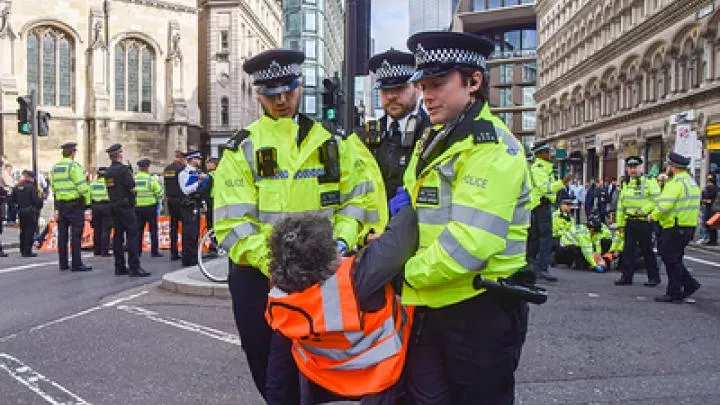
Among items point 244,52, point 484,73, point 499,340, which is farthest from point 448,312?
point 244,52

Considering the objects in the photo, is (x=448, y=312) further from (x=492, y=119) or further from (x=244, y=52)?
(x=244, y=52)

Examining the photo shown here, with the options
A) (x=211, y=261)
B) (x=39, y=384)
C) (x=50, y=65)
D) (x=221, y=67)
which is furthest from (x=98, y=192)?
(x=221, y=67)

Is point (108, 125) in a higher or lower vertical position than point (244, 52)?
lower

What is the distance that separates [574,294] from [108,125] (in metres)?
33.7

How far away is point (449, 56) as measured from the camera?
2.49 meters

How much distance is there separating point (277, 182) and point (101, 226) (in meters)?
11.4

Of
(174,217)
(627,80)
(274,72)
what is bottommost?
(174,217)

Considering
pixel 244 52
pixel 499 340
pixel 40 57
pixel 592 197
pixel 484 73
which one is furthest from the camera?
pixel 244 52

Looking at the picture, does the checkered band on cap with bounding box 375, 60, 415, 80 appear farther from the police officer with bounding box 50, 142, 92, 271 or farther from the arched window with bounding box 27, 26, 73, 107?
the arched window with bounding box 27, 26, 73, 107

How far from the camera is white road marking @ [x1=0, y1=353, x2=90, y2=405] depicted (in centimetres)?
441

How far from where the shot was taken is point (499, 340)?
240 centimetres

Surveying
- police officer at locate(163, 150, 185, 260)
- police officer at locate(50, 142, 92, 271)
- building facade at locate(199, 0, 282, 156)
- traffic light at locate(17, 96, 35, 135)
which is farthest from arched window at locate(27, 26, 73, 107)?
police officer at locate(50, 142, 92, 271)

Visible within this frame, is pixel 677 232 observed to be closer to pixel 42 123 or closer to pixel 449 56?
pixel 449 56

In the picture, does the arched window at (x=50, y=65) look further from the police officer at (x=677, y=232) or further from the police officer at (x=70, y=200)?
the police officer at (x=677, y=232)
